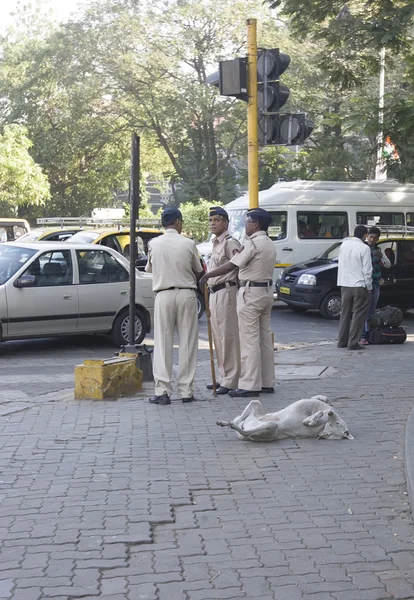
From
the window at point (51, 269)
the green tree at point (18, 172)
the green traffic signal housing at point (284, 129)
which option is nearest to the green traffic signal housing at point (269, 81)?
the green traffic signal housing at point (284, 129)

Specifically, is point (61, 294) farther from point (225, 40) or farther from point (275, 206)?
point (225, 40)

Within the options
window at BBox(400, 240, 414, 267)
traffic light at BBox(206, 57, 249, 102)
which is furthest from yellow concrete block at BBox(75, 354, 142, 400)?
window at BBox(400, 240, 414, 267)

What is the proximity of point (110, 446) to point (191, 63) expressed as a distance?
33892mm

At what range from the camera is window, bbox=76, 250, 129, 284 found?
1349 cm

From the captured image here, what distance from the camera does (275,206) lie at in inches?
867

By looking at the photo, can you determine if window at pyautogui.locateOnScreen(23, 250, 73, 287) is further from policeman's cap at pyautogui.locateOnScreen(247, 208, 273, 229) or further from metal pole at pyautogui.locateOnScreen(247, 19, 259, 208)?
policeman's cap at pyautogui.locateOnScreen(247, 208, 273, 229)

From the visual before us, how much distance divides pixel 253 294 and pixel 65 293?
4484mm

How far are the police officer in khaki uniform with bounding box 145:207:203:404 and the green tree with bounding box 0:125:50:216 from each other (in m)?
36.7

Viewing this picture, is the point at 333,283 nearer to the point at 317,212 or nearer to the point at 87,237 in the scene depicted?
the point at 317,212

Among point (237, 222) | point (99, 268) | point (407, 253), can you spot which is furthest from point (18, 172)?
point (99, 268)

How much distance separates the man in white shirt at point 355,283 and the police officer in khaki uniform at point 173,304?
4676 millimetres

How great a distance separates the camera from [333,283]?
1889 cm

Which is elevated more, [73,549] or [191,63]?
[191,63]

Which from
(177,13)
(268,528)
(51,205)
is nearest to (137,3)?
(177,13)
